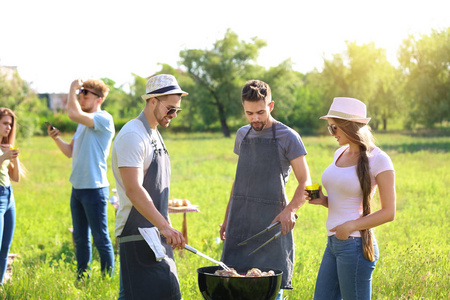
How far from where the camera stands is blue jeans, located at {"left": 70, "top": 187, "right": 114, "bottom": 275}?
5629 mm

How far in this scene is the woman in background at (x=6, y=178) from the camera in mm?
5512

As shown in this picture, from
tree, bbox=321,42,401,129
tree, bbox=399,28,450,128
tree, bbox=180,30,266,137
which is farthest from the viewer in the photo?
tree, bbox=180,30,266,137

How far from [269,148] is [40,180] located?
54.3ft

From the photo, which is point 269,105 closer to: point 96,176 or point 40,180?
point 96,176

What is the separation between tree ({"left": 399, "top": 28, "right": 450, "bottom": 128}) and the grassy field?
1301cm

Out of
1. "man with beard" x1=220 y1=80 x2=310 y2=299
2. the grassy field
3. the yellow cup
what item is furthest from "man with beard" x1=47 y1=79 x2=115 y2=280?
the yellow cup

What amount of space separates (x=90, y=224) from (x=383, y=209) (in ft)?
11.0

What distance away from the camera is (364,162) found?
135 inches

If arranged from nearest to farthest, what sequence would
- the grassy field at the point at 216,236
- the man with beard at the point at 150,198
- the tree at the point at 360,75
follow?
the man with beard at the point at 150,198, the grassy field at the point at 216,236, the tree at the point at 360,75

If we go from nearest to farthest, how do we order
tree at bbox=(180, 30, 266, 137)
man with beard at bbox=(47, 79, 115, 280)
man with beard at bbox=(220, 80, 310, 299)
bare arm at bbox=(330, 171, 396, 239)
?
bare arm at bbox=(330, 171, 396, 239) < man with beard at bbox=(220, 80, 310, 299) < man with beard at bbox=(47, 79, 115, 280) < tree at bbox=(180, 30, 266, 137)

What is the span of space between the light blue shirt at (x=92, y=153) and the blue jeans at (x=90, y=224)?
0.34 feet

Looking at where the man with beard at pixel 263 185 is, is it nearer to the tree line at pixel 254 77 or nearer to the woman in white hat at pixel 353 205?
the woman in white hat at pixel 353 205

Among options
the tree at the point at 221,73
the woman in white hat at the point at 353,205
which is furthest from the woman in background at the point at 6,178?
the tree at the point at 221,73

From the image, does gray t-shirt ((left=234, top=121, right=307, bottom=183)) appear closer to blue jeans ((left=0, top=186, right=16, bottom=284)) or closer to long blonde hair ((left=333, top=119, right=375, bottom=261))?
long blonde hair ((left=333, top=119, right=375, bottom=261))
